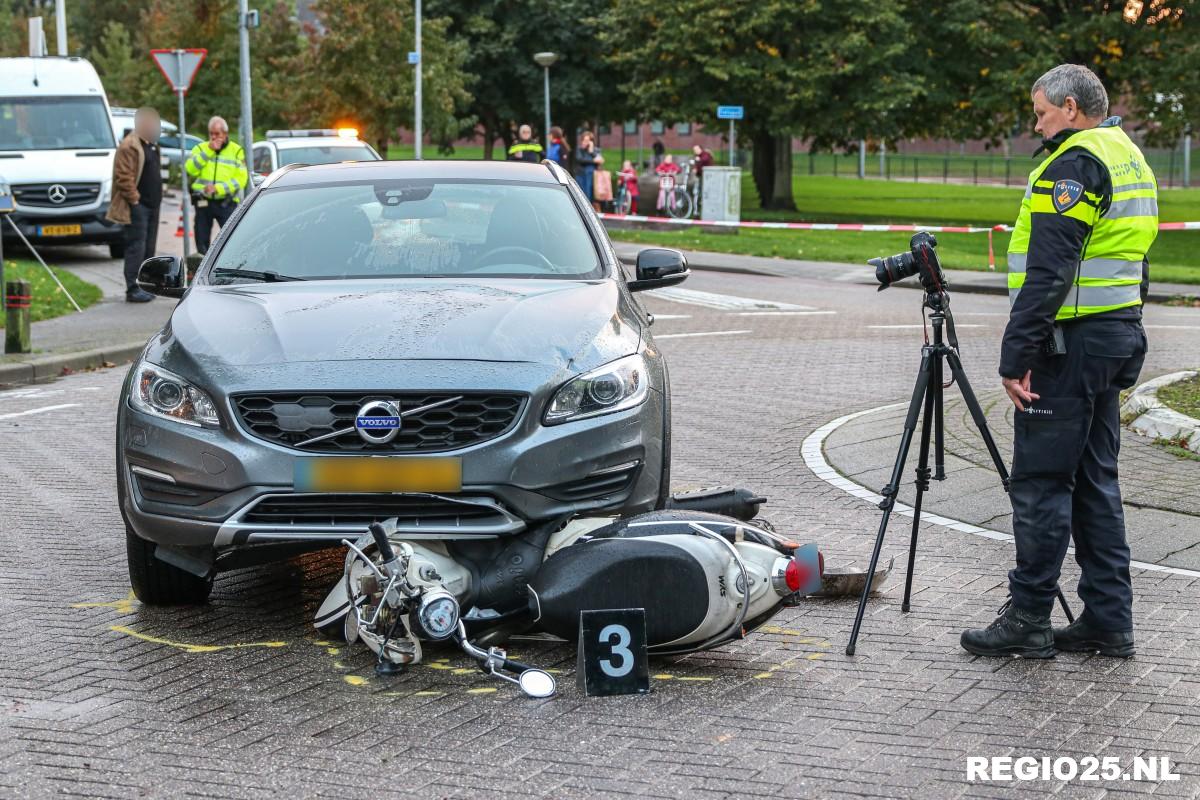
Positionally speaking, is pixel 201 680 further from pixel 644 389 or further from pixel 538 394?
pixel 644 389

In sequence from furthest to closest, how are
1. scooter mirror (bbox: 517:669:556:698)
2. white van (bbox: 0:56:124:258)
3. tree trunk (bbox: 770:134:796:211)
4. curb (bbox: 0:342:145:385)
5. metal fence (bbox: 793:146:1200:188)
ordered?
metal fence (bbox: 793:146:1200:188)
tree trunk (bbox: 770:134:796:211)
white van (bbox: 0:56:124:258)
curb (bbox: 0:342:145:385)
scooter mirror (bbox: 517:669:556:698)

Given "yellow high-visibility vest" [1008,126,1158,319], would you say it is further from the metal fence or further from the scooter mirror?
→ the metal fence

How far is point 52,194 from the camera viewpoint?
72.4ft

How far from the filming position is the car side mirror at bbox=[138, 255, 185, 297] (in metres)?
6.78

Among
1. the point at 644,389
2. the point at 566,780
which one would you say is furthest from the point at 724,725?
the point at 644,389

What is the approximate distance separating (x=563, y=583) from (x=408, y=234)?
2059 mm

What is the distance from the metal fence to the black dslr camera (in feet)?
204

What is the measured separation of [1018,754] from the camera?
14.3 feet

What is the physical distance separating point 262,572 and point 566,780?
2.67 meters

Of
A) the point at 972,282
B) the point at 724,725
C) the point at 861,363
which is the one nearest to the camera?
the point at 724,725

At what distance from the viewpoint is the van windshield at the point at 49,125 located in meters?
23.2

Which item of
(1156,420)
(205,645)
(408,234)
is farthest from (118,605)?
(1156,420)

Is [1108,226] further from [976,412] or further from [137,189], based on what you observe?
[137,189]

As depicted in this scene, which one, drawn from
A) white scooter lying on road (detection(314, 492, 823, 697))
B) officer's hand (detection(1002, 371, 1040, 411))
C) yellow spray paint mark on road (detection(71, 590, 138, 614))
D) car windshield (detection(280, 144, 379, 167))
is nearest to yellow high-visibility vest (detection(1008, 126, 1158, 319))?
officer's hand (detection(1002, 371, 1040, 411))
